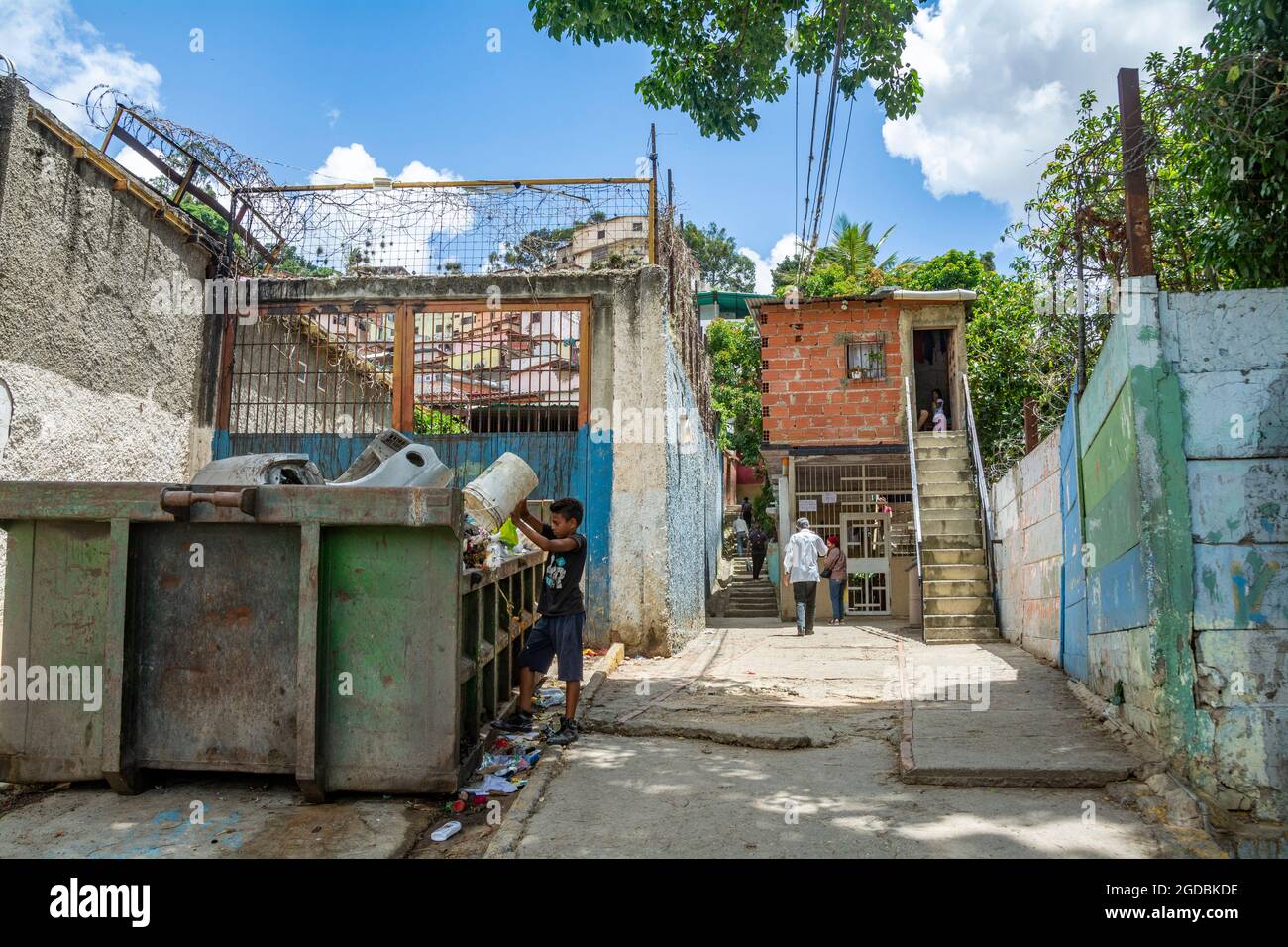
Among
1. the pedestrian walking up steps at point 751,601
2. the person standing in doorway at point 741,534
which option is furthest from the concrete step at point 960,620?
the person standing in doorway at point 741,534

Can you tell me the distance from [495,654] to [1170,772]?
353cm

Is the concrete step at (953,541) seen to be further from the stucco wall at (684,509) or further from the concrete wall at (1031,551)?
the stucco wall at (684,509)

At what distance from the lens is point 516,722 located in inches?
220

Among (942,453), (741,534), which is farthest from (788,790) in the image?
(741,534)

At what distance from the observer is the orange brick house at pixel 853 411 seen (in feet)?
52.0

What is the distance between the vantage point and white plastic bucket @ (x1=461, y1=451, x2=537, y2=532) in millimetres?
4672

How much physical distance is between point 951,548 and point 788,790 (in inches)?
352

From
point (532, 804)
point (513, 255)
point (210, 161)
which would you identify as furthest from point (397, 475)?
point (210, 161)

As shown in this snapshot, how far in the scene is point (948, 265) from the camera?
25.3 metres

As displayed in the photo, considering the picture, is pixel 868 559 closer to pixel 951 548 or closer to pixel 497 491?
pixel 951 548
